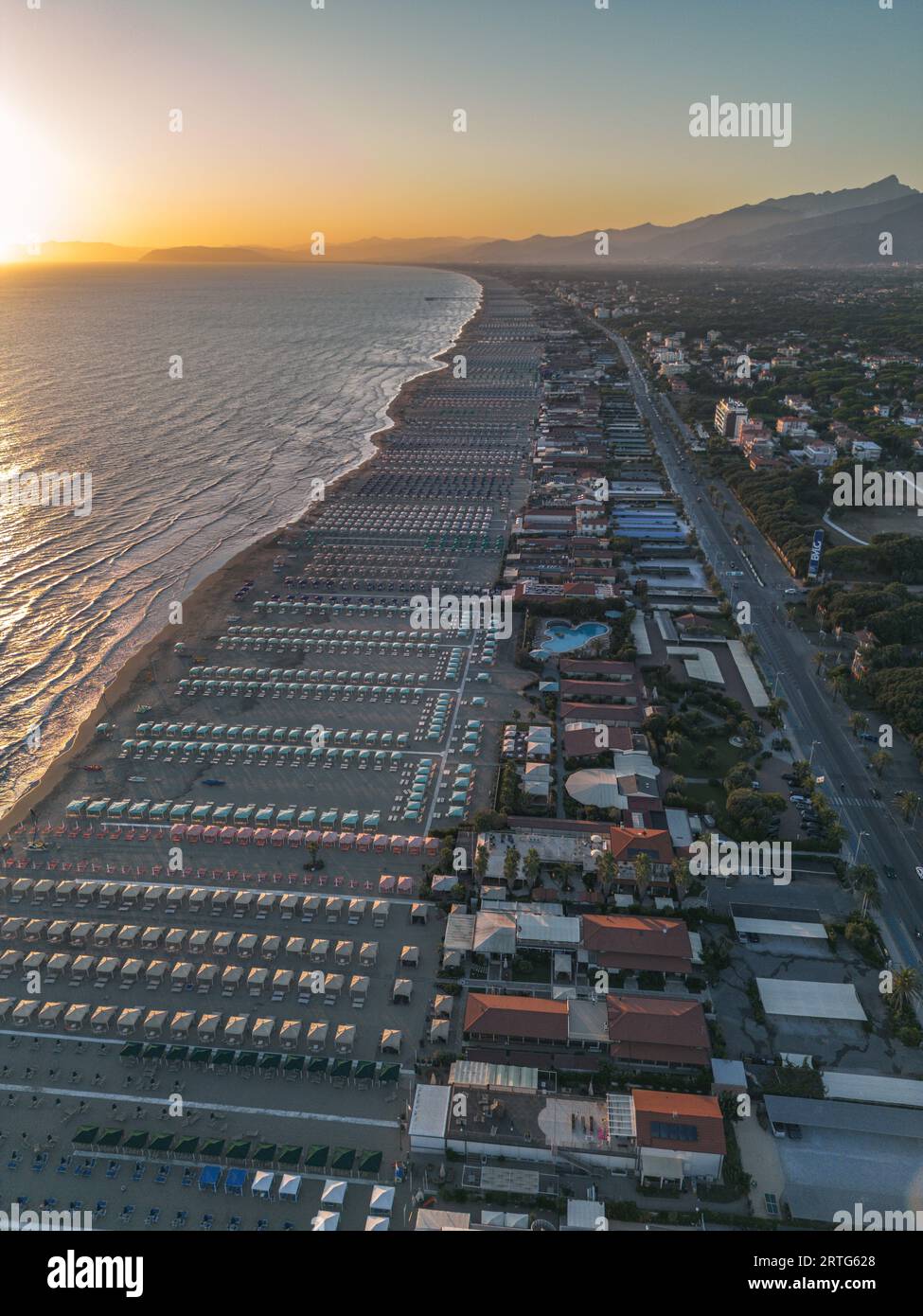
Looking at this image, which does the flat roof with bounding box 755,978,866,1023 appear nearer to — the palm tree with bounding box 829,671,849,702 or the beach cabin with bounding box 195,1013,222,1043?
the beach cabin with bounding box 195,1013,222,1043

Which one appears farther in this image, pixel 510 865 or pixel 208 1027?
pixel 510 865

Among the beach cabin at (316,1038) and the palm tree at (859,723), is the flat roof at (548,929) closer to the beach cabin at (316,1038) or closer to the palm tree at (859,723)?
the beach cabin at (316,1038)

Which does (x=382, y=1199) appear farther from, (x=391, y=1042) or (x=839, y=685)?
(x=839, y=685)

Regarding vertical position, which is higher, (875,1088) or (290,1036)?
(290,1036)

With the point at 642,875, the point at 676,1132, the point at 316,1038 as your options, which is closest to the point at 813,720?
the point at 642,875

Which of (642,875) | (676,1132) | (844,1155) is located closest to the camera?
(676,1132)
